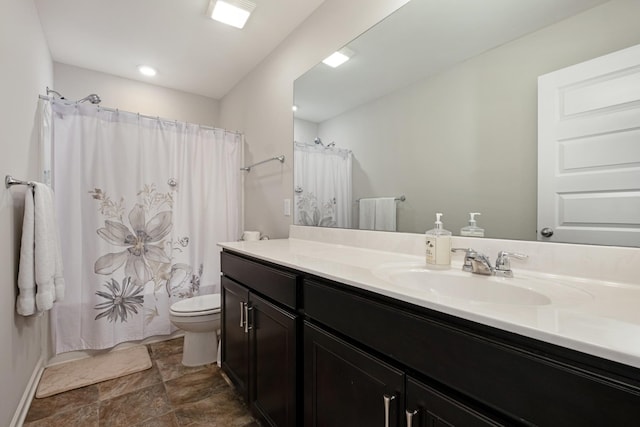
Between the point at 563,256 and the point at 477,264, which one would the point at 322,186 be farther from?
the point at 563,256

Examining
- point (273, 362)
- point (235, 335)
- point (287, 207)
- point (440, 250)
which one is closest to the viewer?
point (440, 250)

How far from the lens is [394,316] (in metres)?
0.72

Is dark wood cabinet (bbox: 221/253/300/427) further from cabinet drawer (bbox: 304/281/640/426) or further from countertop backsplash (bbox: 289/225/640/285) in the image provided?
countertop backsplash (bbox: 289/225/640/285)

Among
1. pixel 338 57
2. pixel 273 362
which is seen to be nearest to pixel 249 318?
pixel 273 362

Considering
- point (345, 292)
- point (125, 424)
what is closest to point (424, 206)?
point (345, 292)

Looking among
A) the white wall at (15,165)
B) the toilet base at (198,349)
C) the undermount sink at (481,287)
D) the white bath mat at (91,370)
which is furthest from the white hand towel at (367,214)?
the white bath mat at (91,370)

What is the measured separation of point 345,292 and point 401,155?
81cm

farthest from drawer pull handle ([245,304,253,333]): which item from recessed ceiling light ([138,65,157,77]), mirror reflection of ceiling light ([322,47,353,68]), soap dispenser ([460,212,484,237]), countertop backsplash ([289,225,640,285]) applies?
recessed ceiling light ([138,65,157,77])

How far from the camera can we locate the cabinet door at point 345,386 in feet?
2.36

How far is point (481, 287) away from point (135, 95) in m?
3.33

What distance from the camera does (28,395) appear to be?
158 cm

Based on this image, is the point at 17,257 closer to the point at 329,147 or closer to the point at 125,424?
the point at 125,424

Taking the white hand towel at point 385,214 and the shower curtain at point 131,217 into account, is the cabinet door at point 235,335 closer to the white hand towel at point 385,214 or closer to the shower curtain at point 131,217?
the white hand towel at point 385,214

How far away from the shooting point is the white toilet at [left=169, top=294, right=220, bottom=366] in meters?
1.90
